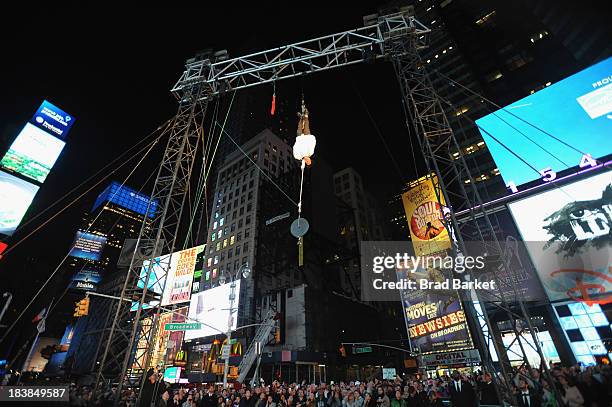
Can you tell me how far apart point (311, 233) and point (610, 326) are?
28884 mm

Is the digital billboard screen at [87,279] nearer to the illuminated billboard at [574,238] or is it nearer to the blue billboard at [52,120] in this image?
the blue billboard at [52,120]

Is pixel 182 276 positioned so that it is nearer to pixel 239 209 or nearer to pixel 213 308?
pixel 213 308

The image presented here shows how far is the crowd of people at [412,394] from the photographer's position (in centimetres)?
820

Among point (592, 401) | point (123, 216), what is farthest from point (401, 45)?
point (123, 216)

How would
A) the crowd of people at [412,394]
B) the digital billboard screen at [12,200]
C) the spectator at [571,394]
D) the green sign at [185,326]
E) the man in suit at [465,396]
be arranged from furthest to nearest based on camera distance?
the digital billboard screen at [12,200], the green sign at [185,326], the man in suit at [465,396], the crowd of people at [412,394], the spectator at [571,394]

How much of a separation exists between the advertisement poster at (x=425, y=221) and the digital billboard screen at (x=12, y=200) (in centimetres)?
3574

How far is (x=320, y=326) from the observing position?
37.2m

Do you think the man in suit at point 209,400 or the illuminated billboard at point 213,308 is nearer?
the man in suit at point 209,400

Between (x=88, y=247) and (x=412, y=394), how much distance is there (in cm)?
8339

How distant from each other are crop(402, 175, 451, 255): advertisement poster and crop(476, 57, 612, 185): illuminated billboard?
9020mm

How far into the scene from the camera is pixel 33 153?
953 inches

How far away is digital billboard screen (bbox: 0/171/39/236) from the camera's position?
21.4 metres

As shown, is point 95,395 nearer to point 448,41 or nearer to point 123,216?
point 448,41
